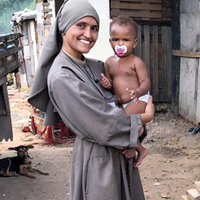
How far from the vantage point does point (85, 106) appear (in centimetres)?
170

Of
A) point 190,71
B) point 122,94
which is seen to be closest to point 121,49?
point 122,94

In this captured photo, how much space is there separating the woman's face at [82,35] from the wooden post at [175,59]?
19.2 ft

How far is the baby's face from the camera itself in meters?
2.01

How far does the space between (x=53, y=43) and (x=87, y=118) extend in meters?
0.55

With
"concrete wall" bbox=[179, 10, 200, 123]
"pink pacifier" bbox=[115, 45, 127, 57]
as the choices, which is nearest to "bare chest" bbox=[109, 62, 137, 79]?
"pink pacifier" bbox=[115, 45, 127, 57]

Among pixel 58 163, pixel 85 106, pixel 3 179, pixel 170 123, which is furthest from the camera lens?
pixel 170 123

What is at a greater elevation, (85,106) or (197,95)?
(85,106)

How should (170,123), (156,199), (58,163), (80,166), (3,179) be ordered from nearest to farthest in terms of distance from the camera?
(80,166)
(156,199)
(3,179)
(58,163)
(170,123)

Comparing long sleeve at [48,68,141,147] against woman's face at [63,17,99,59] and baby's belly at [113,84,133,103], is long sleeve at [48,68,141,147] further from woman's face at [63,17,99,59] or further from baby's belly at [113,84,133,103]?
baby's belly at [113,84,133,103]

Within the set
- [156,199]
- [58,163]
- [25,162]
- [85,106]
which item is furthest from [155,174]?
[85,106]

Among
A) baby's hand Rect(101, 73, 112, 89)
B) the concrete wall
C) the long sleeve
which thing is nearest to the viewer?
the long sleeve

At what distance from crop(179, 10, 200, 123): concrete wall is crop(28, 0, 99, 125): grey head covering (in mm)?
5240

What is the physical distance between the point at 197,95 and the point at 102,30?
260 cm

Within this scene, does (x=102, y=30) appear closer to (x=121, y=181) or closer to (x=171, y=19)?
(x=171, y=19)
